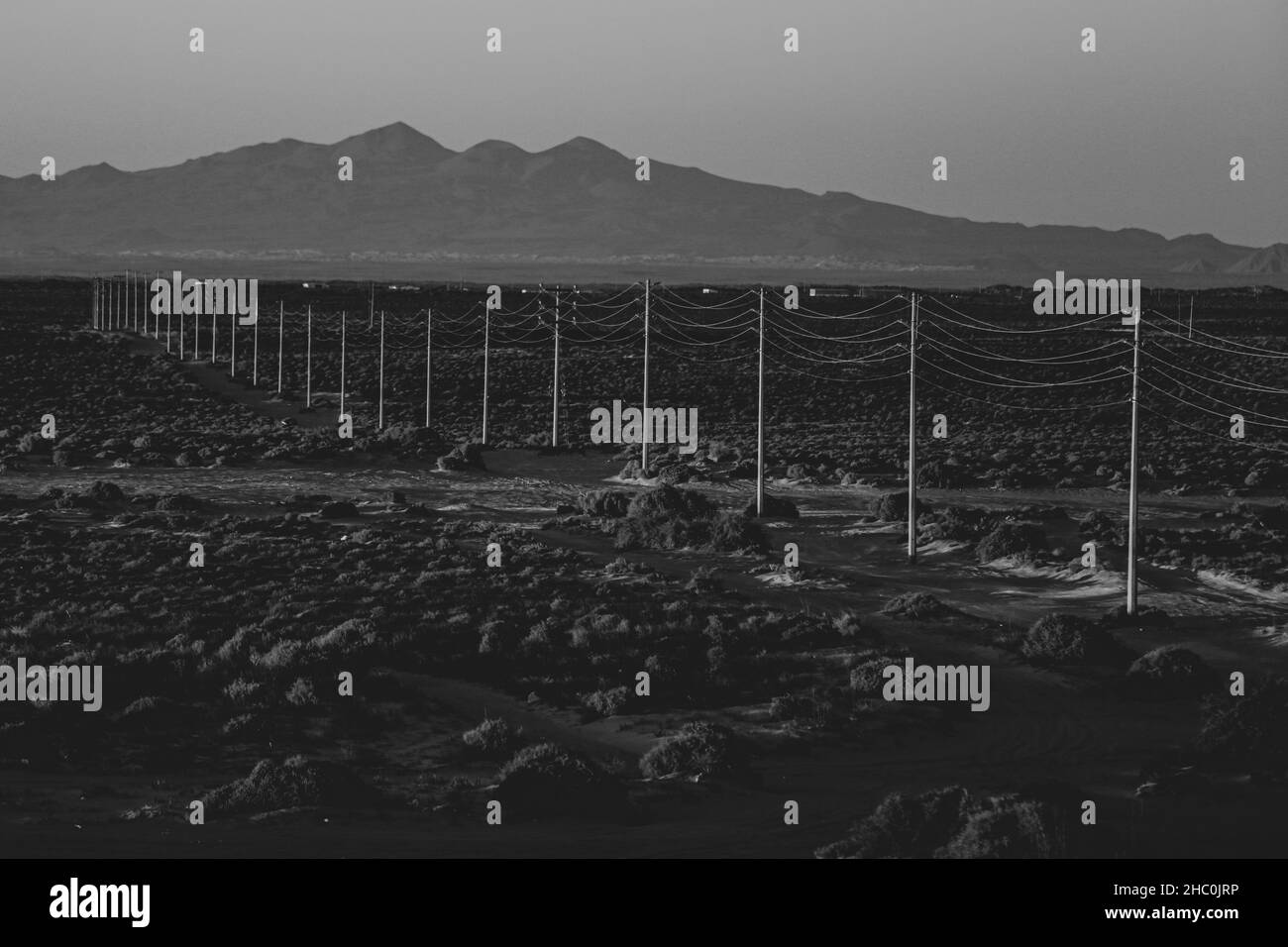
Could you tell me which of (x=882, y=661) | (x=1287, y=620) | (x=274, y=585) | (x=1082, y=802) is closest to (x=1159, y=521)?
(x=1287, y=620)

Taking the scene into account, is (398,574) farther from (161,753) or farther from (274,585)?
(161,753)

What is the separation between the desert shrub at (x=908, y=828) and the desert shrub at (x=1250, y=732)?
13.9 ft

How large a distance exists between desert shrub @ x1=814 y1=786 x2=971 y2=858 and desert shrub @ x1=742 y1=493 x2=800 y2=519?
22.3 meters

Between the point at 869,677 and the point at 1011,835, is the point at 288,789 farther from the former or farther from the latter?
the point at 869,677

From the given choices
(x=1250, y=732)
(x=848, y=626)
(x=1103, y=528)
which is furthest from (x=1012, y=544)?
(x=1250, y=732)

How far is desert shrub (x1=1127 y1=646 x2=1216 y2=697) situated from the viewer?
68.1 feet

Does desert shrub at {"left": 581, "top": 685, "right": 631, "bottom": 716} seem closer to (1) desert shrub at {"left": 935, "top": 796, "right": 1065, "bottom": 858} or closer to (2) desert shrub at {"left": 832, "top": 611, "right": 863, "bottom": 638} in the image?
(2) desert shrub at {"left": 832, "top": 611, "right": 863, "bottom": 638}

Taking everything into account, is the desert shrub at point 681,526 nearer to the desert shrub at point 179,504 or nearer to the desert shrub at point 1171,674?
the desert shrub at point 179,504

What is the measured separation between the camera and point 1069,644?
22.4 meters

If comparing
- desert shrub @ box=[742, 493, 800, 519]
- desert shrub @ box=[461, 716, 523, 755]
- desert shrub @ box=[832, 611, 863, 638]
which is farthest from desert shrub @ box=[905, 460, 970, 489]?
desert shrub @ box=[461, 716, 523, 755]

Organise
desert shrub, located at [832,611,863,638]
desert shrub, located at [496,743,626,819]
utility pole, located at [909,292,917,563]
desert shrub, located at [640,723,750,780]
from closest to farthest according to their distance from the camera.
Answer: desert shrub, located at [496,743,626,819] < desert shrub, located at [640,723,750,780] < desert shrub, located at [832,611,863,638] < utility pole, located at [909,292,917,563]

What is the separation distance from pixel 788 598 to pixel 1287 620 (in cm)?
809
